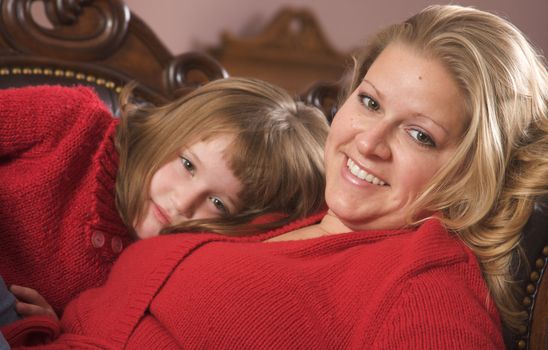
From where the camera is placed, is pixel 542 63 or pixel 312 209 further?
pixel 312 209

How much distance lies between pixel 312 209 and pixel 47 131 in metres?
0.57

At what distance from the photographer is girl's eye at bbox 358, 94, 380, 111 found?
119 centimetres

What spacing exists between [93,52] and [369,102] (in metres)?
0.91

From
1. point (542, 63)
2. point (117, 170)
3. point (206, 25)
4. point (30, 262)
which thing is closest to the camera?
point (542, 63)

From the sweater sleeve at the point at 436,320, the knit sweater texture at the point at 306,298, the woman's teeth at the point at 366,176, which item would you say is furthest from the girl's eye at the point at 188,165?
the sweater sleeve at the point at 436,320

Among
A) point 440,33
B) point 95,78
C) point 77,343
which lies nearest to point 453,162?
point 440,33

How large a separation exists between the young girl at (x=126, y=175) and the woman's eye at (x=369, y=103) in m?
0.30

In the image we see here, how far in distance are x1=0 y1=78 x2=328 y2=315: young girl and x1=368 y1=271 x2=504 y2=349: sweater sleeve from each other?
0.47 m

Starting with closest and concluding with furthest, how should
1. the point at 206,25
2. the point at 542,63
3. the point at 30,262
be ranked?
the point at 542,63 < the point at 30,262 < the point at 206,25

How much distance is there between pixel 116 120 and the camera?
60.4 inches

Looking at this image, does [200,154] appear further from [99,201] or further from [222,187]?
[99,201]

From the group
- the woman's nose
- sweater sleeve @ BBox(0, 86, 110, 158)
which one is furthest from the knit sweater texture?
sweater sleeve @ BBox(0, 86, 110, 158)

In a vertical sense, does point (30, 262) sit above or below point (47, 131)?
below

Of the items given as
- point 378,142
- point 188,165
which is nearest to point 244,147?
point 188,165
